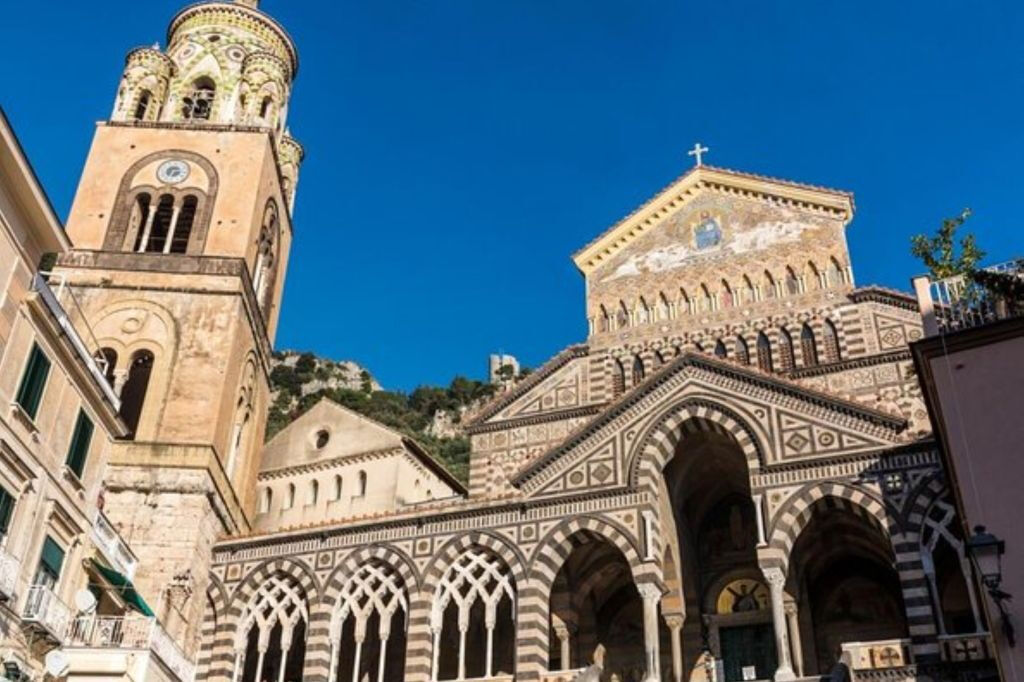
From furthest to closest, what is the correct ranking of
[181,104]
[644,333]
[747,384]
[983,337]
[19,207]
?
[181,104] < [644,333] < [747,384] < [19,207] < [983,337]

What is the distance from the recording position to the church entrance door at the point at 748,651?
22.5 meters

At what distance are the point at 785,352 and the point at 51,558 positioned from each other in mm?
18738

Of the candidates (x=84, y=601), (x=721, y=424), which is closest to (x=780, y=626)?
(x=721, y=424)

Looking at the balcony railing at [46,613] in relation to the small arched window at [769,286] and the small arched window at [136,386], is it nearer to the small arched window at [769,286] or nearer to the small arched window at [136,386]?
the small arched window at [136,386]

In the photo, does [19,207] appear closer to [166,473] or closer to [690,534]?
[166,473]

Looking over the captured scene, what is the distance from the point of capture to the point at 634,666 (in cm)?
2369

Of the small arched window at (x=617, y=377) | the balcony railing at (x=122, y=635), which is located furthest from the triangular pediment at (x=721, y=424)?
the balcony railing at (x=122, y=635)

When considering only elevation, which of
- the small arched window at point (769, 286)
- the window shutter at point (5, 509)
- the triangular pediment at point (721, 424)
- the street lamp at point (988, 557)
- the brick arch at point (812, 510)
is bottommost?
the street lamp at point (988, 557)

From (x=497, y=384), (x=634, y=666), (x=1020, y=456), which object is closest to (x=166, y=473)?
(x=634, y=666)

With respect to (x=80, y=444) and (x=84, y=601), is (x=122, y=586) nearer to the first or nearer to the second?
(x=84, y=601)

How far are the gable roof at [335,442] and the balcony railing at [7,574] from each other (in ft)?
53.0

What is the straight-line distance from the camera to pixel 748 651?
2275 centimetres

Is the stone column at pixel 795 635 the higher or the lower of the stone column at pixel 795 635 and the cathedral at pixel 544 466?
the lower

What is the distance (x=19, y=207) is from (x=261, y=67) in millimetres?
18908
